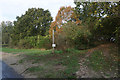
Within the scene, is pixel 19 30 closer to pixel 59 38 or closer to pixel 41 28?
pixel 41 28

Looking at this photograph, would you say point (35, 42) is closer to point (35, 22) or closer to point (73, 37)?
point (35, 22)

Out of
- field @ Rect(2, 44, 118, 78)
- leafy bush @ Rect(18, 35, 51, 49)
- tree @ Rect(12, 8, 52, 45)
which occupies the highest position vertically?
tree @ Rect(12, 8, 52, 45)

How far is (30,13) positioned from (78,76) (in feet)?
49.7

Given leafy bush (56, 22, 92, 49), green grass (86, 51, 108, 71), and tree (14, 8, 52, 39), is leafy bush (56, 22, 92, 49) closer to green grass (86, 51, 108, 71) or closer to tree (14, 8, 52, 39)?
green grass (86, 51, 108, 71)

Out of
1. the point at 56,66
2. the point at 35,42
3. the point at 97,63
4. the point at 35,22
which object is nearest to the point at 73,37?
the point at 97,63

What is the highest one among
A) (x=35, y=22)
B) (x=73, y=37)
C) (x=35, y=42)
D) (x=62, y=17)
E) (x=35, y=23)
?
(x=62, y=17)

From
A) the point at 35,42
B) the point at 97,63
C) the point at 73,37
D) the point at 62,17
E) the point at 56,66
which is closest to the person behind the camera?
the point at 56,66

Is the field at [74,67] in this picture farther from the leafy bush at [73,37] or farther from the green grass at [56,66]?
the leafy bush at [73,37]

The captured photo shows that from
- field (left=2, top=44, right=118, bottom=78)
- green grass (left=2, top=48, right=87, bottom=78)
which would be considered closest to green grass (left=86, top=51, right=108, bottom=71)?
field (left=2, top=44, right=118, bottom=78)

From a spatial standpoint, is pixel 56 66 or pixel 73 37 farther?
pixel 73 37

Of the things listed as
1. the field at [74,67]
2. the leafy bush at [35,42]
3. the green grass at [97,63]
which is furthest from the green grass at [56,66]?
the leafy bush at [35,42]

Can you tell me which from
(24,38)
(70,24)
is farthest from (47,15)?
(70,24)

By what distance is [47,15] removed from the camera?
746 inches

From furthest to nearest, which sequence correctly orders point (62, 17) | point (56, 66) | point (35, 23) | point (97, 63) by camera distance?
point (35, 23) → point (62, 17) → point (97, 63) → point (56, 66)
